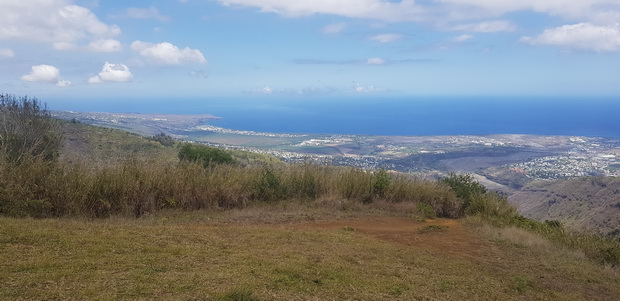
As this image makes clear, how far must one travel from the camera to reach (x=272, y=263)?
575 cm

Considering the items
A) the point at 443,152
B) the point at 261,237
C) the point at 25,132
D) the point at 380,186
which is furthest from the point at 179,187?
the point at 443,152

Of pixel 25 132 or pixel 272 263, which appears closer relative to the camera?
pixel 272 263

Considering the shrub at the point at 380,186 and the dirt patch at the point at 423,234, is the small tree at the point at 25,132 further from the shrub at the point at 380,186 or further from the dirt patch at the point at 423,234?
the shrub at the point at 380,186

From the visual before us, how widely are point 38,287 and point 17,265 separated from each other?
77 centimetres

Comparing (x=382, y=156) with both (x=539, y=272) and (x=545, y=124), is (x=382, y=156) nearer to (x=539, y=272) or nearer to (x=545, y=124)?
(x=539, y=272)

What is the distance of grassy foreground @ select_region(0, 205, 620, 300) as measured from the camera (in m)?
4.37

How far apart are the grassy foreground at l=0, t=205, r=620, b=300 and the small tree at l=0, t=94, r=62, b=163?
356 cm

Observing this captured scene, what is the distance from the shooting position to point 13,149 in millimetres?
10273

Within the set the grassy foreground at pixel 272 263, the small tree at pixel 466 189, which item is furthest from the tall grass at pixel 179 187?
the grassy foreground at pixel 272 263

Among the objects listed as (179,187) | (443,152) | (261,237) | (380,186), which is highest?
(443,152)

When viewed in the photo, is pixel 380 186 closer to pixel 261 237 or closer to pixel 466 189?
pixel 466 189

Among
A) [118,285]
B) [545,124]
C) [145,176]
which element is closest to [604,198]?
[145,176]

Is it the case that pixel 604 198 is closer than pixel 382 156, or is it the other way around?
pixel 604 198

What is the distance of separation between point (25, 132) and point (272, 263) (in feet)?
34.5
